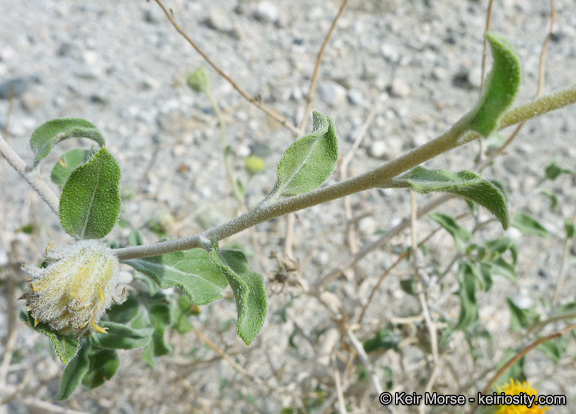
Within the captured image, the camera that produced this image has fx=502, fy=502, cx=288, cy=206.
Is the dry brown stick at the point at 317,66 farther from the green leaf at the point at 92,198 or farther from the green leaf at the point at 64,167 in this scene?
the green leaf at the point at 92,198

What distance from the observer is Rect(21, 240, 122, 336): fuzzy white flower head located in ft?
2.76

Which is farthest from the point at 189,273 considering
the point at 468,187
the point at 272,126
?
the point at 272,126

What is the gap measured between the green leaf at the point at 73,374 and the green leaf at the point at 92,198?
1.02 ft

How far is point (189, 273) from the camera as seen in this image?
1.06m

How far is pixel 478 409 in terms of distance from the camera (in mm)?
1672

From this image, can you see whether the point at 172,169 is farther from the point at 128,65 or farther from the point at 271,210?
the point at 271,210

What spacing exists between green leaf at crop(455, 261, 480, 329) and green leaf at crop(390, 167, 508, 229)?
3.18 ft

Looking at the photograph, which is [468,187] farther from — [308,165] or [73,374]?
[73,374]

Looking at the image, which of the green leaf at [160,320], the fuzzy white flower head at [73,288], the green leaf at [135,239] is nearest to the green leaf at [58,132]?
the fuzzy white flower head at [73,288]

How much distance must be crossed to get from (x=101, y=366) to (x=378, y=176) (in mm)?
902

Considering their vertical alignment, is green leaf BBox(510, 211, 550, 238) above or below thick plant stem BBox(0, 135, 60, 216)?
below

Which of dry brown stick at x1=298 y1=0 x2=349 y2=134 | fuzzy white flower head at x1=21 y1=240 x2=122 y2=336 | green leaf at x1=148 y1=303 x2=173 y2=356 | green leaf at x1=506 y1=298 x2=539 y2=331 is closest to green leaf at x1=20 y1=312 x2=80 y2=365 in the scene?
fuzzy white flower head at x1=21 y1=240 x2=122 y2=336

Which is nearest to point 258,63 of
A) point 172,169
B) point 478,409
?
point 172,169

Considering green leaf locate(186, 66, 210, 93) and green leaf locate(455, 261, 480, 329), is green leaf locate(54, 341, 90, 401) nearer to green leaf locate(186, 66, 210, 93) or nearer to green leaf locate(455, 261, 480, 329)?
green leaf locate(455, 261, 480, 329)
